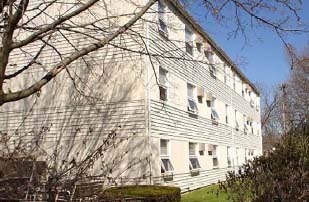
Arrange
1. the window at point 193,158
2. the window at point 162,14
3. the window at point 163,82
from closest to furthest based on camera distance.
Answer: the window at point 162,14, the window at point 163,82, the window at point 193,158

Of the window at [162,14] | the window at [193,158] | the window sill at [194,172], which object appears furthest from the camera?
the window at [193,158]

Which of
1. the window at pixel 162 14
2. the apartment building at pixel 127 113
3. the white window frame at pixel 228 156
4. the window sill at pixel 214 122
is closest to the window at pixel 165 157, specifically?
the apartment building at pixel 127 113

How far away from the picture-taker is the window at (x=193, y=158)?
65.9 ft

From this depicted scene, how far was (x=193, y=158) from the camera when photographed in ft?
67.6

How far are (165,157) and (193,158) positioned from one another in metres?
4.07

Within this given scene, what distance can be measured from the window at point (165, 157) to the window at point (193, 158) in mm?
2955

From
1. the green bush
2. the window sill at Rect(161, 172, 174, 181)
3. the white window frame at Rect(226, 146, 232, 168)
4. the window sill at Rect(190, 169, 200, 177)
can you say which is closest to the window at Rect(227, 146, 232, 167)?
the white window frame at Rect(226, 146, 232, 168)

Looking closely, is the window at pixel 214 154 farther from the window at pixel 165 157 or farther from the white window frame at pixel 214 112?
the window at pixel 165 157

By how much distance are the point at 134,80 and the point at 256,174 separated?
28.8ft

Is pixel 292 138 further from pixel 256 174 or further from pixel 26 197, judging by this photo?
pixel 26 197

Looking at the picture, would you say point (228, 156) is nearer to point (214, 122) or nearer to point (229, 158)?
point (229, 158)

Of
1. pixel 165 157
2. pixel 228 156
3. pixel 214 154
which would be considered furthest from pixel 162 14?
pixel 228 156

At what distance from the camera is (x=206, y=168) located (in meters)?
23.0

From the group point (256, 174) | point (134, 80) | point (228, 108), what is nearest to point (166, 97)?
point (134, 80)
